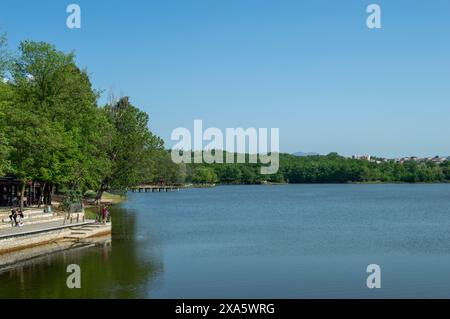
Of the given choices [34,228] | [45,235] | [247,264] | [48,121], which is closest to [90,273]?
[247,264]

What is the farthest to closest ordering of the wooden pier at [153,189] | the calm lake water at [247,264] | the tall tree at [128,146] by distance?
the wooden pier at [153,189] → the tall tree at [128,146] → the calm lake water at [247,264]

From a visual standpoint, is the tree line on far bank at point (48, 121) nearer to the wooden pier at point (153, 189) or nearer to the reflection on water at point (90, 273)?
the reflection on water at point (90, 273)

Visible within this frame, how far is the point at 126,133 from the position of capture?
3314 inches

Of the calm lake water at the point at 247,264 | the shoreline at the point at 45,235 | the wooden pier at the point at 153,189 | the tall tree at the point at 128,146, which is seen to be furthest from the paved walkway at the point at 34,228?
the wooden pier at the point at 153,189

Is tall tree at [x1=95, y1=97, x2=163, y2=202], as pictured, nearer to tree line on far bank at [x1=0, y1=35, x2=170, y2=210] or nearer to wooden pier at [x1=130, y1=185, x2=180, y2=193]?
tree line on far bank at [x1=0, y1=35, x2=170, y2=210]

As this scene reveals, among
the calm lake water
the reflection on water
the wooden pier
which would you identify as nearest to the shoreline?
the reflection on water

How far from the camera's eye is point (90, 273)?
32.8 metres

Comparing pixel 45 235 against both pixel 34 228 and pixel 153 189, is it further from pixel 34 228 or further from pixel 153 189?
pixel 153 189

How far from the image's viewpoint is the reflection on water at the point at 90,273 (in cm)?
2807

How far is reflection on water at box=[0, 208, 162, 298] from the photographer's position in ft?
92.1
